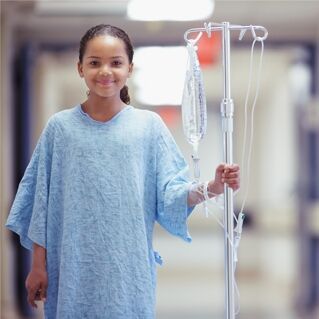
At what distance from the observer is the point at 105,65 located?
1.37 meters

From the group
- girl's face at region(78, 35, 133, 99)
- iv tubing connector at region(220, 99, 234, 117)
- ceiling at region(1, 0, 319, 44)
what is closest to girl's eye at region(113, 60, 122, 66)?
girl's face at region(78, 35, 133, 99)

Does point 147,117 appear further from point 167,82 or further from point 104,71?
point 167,82

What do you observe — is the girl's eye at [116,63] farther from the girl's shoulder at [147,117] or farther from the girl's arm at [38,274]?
the girl's arm at [38,274]

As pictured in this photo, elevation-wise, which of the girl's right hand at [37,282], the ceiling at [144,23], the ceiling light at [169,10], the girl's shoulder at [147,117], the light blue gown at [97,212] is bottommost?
the girl's right hand at [37,282]

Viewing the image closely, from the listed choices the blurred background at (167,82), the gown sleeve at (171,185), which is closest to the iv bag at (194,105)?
the gown sleeve at (171,185)

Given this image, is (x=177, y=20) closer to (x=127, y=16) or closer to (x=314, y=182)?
(x=127, y=16)

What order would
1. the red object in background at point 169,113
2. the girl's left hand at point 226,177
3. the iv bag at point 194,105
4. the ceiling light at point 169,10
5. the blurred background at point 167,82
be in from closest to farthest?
the girl's left hand at point 226,177 → the iv bag at point 194,105 → the red object in background at point 169,113 → the ceiling light at point 169,10 → the blurred background at point 167,82

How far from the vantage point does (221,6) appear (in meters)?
3.75

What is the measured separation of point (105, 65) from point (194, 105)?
7.8 inches

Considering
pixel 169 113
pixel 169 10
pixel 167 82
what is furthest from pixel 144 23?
pixel 167 82

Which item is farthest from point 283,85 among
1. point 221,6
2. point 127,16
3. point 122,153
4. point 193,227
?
point 122,153

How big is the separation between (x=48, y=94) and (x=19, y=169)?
90 centimetres

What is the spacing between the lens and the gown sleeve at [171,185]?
4.55ft

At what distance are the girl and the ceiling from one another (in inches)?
70.4
